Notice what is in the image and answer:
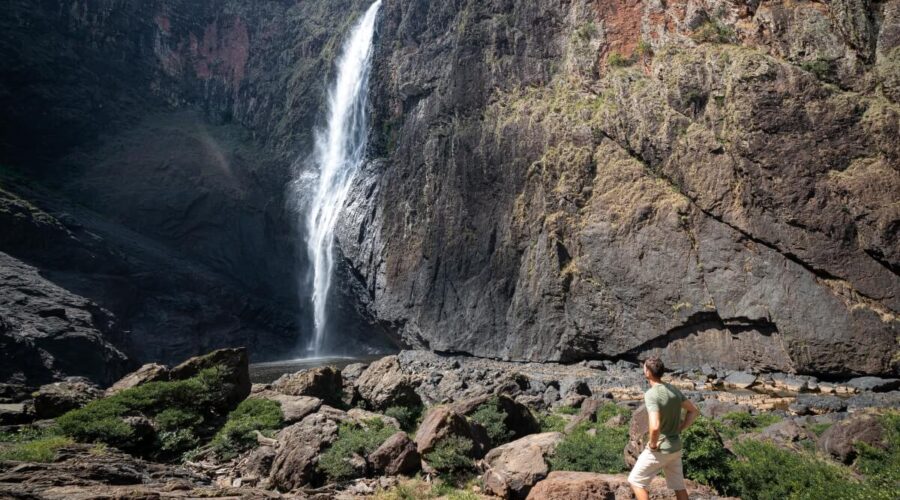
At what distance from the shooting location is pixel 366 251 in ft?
136

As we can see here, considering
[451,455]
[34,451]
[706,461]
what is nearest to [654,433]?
[706,461]

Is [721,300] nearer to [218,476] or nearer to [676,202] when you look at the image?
[676,202]

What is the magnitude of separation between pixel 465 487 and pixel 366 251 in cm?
3272

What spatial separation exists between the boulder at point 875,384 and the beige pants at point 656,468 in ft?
58.3

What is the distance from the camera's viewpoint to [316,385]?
15594 mm

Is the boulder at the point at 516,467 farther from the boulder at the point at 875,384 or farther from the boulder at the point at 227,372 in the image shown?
the boulder at the point at 875,384

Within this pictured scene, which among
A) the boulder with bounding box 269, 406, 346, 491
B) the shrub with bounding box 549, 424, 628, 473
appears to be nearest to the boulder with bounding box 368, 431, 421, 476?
the boulder with bounding box 269, 406, 346, 491

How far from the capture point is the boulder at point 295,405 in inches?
525

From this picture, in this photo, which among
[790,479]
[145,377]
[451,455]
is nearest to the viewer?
[790,479]

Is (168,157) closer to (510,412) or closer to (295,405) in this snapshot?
(295,405)

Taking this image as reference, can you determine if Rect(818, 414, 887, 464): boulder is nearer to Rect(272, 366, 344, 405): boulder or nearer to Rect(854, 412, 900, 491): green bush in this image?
Rect(854, 412, 900, 491): green bush

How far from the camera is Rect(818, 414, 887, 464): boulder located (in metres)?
9.89

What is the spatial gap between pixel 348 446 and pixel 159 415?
5187 millimetres

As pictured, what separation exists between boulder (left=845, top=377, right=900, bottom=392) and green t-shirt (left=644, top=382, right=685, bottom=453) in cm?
1783
